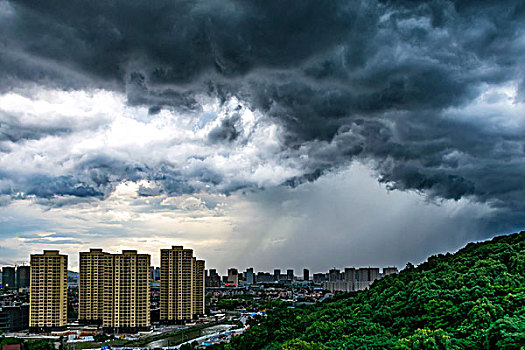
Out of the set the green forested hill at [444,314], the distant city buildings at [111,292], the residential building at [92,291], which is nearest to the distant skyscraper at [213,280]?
the distant city buildings at [111,292]

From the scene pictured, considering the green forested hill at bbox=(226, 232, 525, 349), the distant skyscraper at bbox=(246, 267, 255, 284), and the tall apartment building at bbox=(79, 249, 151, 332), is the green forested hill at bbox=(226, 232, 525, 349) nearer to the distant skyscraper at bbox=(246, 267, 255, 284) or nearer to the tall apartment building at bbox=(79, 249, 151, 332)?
the tall apartment building at bbox=(79, 249, 151, 332)

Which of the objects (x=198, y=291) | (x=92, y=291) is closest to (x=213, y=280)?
(x=198, y=291)

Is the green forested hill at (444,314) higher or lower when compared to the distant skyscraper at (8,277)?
higher

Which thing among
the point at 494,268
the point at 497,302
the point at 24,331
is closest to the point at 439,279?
the point at 494,268

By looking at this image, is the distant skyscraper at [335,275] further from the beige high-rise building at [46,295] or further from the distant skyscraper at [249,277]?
the beige high-rise building at [46,295]

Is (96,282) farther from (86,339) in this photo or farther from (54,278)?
(86,339)

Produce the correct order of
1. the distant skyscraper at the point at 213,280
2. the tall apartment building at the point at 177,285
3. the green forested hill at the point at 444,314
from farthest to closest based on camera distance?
1. the distant skyscraper at the point at 213,280
2. the tall apartment building at the point at 177,285
3. the green forested hill at the point at 444,314
